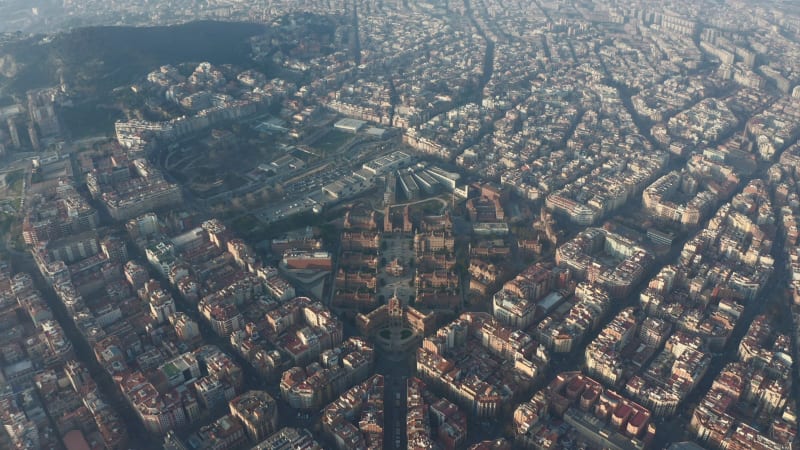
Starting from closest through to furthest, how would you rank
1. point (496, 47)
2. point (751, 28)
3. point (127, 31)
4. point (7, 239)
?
point (7, 239), point (127, 31), point (496, 47), point (751, 28)

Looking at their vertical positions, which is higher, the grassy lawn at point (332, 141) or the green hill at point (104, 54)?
the green hill at point (104, 54)

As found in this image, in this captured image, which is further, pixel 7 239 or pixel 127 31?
pixel 127 31

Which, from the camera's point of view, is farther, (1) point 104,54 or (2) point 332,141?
(1) point 104,54

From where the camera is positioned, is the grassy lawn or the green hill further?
the green hill

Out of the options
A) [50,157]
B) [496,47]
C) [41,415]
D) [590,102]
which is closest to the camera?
[41,415]

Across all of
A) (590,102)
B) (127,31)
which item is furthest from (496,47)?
(127,31)

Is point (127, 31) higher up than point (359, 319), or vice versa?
point (127, 31)

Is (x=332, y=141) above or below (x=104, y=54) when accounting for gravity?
below

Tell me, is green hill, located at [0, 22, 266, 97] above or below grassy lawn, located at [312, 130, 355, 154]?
above

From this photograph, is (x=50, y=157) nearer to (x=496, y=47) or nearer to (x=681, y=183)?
(x=681, y=183)

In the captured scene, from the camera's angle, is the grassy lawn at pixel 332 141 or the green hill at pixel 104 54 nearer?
the grassy lawn at pixel 332 141
